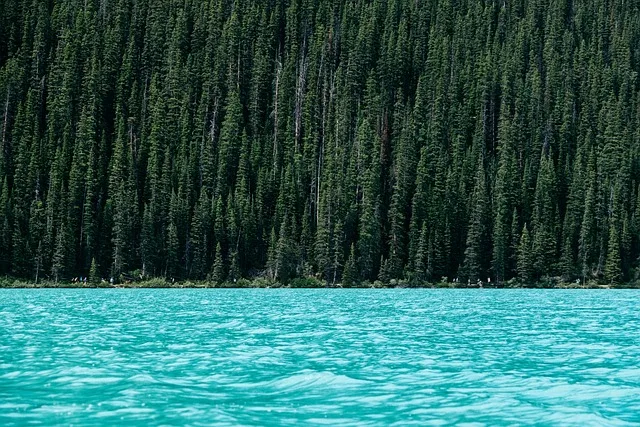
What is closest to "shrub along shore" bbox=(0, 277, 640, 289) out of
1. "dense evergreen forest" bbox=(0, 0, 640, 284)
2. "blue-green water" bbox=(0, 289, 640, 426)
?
"dense evergreen forest" bbox=(0, 0, 640, 284)

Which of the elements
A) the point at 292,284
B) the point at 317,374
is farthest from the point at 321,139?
the point at 317,374

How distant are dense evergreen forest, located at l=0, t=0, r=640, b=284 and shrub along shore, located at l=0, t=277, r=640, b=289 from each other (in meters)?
1.70

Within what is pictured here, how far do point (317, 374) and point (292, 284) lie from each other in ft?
274

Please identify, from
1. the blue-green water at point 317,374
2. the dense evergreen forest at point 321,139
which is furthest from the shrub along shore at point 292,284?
the blue-green water at point 317,374

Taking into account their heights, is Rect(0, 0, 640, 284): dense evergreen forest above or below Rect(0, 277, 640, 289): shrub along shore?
above

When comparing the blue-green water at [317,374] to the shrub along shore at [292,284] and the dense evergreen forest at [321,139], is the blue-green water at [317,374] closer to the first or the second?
the shrub along shore at [292,284]

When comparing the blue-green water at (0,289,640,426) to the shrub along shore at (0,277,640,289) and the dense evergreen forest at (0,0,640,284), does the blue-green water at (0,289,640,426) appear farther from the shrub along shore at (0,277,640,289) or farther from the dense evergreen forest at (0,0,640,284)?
the dense evergreen forest at (0,0,640,284)

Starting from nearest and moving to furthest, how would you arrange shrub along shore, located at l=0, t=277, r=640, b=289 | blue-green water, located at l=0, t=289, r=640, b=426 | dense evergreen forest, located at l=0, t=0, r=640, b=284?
blue-green water, located at l=0, t=289, r=640, b=426, shrub along shore, located at l=0, t=277, r=640, b=289, dense evergreen forest, located at l=0, t=0, r=640, b=284

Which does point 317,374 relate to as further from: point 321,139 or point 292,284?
point 321,139

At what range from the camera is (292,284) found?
325 feet

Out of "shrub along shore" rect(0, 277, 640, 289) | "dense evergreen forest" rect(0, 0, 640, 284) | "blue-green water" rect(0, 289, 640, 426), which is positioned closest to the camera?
"blue-green water" rect(0, 289, 640, 426)

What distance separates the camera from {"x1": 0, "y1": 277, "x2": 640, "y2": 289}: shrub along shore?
97.8 m

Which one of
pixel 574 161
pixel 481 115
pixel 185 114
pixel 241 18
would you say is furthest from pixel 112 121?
pixel 574 161

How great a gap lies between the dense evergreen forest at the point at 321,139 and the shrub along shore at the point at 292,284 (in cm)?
170
